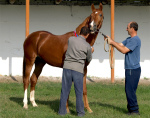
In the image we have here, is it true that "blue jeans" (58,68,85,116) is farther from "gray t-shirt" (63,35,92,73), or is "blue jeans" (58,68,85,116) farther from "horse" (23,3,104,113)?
"horse" (23,3,104,113)

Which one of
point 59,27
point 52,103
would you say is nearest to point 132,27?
point 52,103

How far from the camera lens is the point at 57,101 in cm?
898

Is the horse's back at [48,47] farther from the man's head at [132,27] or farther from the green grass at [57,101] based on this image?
the man's head at [132,27]

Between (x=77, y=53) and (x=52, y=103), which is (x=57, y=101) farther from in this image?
(x=77, y=53)

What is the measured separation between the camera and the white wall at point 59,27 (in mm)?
14211

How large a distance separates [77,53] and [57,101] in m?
2.54

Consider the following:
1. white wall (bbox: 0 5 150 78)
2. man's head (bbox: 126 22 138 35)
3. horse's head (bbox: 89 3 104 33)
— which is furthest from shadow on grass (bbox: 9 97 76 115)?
white wall (bbox: 0 5 150 78)

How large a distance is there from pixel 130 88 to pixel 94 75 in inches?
281

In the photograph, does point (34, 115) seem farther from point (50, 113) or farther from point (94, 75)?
point (94, 75)

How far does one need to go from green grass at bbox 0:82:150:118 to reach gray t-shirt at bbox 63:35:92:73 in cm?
102

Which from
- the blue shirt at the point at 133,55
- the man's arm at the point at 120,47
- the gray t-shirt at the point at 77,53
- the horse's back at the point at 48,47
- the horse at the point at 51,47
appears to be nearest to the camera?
the gray t-shirt at the point at 77,53

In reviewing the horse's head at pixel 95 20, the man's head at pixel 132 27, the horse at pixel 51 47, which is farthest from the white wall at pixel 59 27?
the man's head at pixel 132 27

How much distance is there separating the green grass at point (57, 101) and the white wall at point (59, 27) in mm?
2329

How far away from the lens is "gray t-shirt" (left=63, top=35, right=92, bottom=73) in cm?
677
